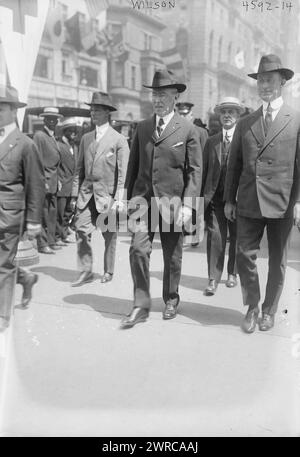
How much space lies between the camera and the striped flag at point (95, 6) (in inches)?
117

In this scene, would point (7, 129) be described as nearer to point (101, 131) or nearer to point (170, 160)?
point (170, 160)

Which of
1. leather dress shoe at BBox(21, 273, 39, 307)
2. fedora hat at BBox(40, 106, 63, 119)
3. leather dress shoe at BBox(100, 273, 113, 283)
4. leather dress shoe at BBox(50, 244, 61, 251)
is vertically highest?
fedora hat at BBox(40, 106, 63, 119)

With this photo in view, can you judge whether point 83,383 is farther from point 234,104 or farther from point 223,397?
point 234,104

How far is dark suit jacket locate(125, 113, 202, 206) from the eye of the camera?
369cm

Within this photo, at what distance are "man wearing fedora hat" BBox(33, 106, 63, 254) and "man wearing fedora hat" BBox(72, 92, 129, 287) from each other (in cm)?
28

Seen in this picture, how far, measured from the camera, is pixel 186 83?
349 centimetres

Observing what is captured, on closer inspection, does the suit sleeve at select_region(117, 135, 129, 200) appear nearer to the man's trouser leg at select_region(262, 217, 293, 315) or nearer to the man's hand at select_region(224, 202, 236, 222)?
the man's hand at select_region(224, 202, 236, 222)

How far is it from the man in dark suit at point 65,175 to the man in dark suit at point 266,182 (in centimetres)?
146

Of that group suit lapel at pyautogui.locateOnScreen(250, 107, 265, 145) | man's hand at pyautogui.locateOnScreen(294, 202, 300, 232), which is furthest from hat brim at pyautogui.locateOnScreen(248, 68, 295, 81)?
man's hand at pyautogui.locateOnScreen(294, 202, 300, 232)

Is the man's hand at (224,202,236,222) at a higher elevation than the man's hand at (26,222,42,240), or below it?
higher

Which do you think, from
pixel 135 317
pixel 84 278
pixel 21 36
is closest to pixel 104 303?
pixel 135 317

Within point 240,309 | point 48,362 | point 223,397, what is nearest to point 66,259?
point 240,309

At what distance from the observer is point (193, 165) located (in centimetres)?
372
